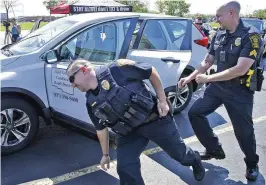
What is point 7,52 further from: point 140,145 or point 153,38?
point 140,145

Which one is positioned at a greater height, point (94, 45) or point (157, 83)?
point (94, 45)

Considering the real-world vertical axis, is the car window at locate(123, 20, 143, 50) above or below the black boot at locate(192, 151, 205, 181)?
above

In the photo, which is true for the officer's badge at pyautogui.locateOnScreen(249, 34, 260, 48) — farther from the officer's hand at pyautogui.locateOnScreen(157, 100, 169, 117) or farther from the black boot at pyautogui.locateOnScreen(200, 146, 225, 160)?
the black boot at pyautogui.locateOnScreen(200, 146, 225, 160)

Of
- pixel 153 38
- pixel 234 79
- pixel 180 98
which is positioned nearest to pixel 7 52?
pixel 153 38

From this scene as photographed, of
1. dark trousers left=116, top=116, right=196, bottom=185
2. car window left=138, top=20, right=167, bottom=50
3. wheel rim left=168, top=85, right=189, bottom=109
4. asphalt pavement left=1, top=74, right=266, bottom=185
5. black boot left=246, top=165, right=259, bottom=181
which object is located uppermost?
car window left=138, top=20, right=167, bottom=50

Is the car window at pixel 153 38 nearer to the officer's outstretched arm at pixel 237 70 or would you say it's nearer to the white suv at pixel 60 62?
the white suv at pixel 60 62

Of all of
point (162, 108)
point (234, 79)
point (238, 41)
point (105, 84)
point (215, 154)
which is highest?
point (238, 41)

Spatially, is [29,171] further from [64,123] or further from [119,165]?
[119,165]

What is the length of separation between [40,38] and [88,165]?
5.42 ft

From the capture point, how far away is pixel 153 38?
448 cm

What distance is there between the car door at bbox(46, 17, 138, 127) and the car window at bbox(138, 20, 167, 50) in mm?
278

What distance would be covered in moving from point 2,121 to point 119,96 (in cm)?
181

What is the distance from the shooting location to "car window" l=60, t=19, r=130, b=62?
3773mm

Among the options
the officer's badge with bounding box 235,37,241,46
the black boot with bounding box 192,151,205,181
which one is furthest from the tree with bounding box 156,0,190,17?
the black boot with bounding box 192,151,205,181
